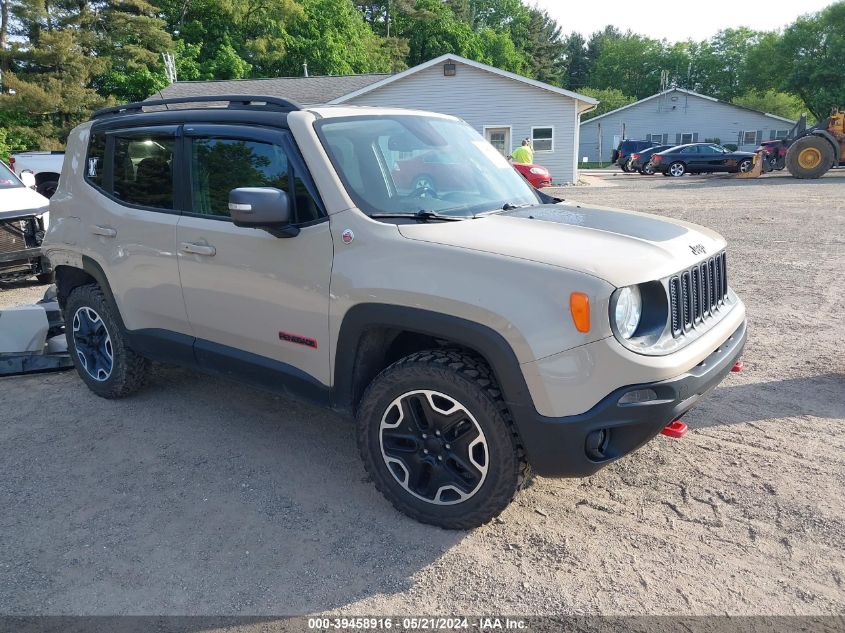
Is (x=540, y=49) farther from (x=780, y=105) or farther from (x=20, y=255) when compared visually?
(x=20, y=255)

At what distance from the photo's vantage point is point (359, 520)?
10.9 ft

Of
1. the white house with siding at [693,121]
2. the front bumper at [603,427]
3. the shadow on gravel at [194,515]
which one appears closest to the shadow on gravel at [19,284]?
the shadow on gravel at [194,515]

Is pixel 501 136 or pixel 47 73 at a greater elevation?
pixel 47 73

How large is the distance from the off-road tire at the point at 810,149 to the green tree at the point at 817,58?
29.4 metres

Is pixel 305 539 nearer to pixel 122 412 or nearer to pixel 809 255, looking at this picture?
pixel 122 412

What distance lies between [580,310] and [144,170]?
309cm

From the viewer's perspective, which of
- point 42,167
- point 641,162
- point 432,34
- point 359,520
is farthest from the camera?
point 432,34

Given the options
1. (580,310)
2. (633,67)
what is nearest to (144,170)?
(580,310)

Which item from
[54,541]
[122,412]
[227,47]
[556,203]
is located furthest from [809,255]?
[227,47]

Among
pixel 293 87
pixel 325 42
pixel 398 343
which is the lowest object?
pixel 398 343

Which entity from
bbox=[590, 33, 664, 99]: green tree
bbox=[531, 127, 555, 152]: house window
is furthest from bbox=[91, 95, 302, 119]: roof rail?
bbox=[590, 33, 664, 99]: green tree

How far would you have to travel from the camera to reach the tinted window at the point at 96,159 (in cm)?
462

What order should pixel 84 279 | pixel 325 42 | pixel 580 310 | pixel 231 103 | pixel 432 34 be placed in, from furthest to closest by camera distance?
1. pixel 432 34
2. pixel 325 42
3. pixel 84 279
4. pixel 231 103
5. pixel 580 310

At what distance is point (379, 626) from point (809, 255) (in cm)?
920
